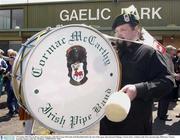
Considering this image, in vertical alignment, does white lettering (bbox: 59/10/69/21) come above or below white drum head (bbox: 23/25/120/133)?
above

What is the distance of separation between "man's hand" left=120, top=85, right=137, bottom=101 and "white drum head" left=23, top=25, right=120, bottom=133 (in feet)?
0.34

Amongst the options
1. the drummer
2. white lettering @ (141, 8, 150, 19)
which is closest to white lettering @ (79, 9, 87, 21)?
white lettering @ (141, 8, 150, 19)

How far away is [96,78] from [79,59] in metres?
0.14

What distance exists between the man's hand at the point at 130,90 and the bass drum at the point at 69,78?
0.34 ft

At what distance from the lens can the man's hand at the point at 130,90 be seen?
2287 mm

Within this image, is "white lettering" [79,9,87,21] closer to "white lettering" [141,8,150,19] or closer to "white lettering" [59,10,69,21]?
"white lettering" [59,10,69,21]

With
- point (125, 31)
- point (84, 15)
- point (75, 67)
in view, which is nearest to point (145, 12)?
point (84, 15)

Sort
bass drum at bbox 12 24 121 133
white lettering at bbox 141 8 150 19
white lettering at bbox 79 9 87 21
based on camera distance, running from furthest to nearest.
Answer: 1. white lettering at bbox 79 9 87 21
2. white lettering at bbox 141 8 150 19
3. bass drum at bbox 12 24 121 133

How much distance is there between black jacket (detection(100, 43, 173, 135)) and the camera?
2.50m

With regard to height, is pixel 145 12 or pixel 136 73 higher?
pixel 145 12

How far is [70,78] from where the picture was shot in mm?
2342

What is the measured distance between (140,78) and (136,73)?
0.04 metres

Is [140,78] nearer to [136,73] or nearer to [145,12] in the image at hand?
[136,73]

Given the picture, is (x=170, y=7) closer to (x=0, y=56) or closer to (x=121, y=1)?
(x=121, y=1)
